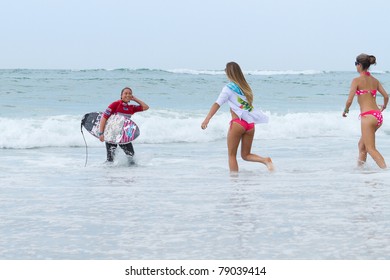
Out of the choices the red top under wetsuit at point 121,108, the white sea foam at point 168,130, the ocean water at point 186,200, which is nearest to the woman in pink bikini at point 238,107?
the ocean water at point 186,200

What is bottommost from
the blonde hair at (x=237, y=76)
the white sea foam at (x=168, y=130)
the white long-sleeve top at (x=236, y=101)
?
the white sea foam at (x=168, y=130)

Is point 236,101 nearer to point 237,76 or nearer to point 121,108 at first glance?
point 237,76

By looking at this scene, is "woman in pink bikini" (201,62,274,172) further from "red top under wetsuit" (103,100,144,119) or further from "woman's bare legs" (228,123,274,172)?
"red top under wetsuit" (103,100,144,119)

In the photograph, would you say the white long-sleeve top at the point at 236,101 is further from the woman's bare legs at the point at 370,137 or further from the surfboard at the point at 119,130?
the surfboard at the point at 119,130

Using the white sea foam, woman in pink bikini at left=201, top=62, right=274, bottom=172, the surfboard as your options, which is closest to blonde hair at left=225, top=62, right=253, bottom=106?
woman in pink bikini at left=201, top=62, right=274, bottom=172

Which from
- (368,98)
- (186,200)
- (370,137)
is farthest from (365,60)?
(186,200)

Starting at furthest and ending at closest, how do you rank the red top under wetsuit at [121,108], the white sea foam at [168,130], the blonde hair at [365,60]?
the white sea foam at [168,130]
the red top under wetsuit at [121,108]
the blonde hair at [365,60]

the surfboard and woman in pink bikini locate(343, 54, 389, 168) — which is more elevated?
woman in pink bikini locate(343, 54, 389, 168)

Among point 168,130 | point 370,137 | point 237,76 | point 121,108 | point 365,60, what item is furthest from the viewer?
point 168,130

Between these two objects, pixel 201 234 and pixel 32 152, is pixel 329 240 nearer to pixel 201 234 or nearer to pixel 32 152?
pixel 201 234

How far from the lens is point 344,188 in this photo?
844cm
